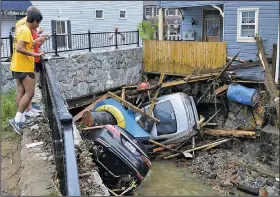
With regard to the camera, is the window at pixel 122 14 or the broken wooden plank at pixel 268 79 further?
the window at pixel 122 14

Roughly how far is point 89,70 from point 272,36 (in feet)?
25.5

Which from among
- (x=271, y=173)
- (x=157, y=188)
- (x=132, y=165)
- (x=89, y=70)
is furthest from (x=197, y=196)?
(x=89, y=70)

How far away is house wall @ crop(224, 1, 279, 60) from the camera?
47.2ft

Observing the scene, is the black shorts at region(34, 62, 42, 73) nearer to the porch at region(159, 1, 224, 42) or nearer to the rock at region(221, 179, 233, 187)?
the rock at region(221, 179, 233, 187)

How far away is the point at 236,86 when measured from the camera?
12508 millimetres

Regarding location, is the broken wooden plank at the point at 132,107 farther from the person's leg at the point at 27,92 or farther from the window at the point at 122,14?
the window at the point at 122,14

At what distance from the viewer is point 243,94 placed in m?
12.2

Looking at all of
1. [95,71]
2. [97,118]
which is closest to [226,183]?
[97,118]

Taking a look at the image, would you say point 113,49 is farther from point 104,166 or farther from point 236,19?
point 104,166

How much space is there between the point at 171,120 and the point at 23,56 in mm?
7987

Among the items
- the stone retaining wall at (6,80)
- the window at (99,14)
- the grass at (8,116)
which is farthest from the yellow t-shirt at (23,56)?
the window at (99,14)

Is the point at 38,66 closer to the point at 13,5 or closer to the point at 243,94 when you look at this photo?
the point at 243,94

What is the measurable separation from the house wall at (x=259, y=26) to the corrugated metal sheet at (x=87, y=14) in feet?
27.1

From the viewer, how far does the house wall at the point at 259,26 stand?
14.4 m
